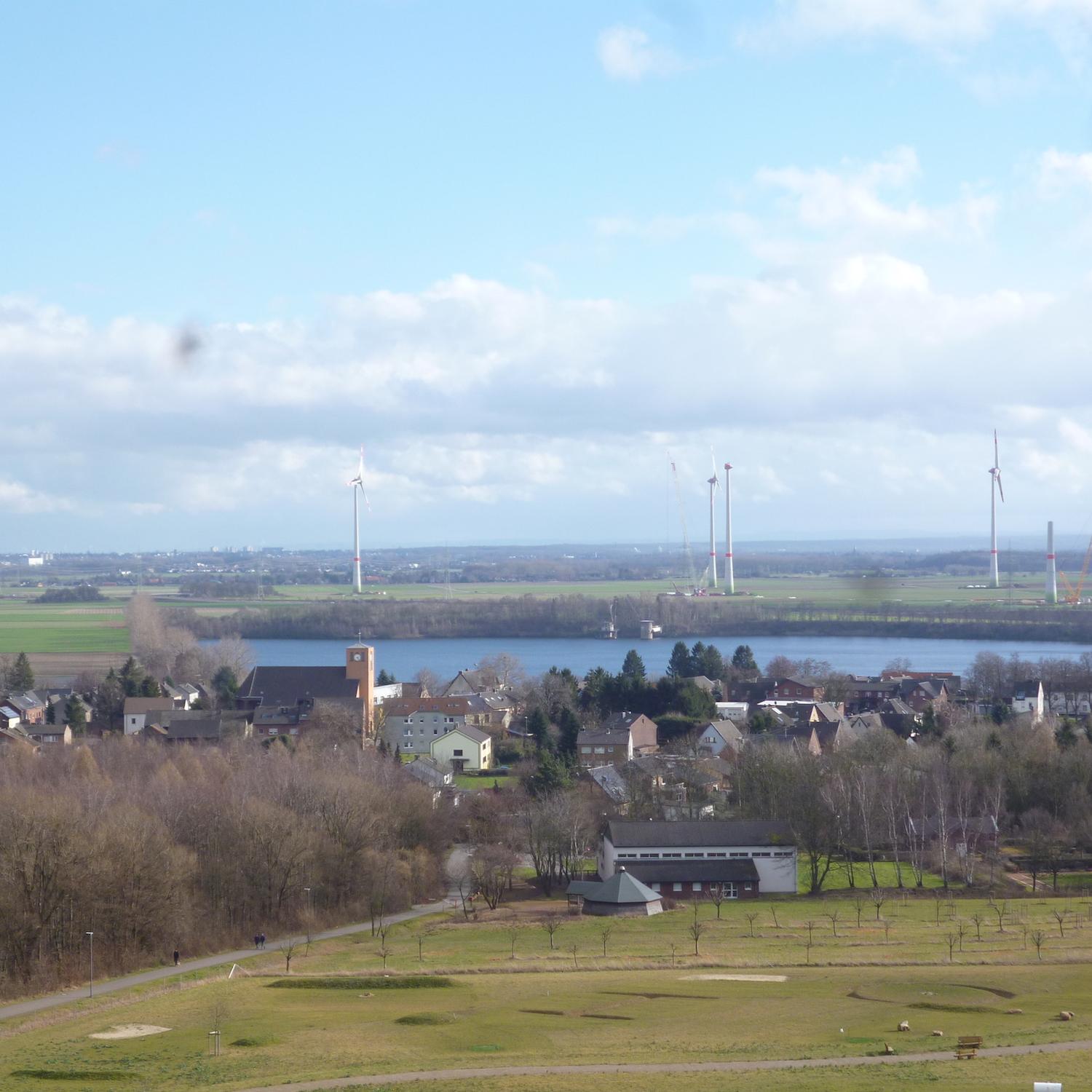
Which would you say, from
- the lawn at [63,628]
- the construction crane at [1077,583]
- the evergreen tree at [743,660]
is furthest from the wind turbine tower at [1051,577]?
the lawn at [63,628]

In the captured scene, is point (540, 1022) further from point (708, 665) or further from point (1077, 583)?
point (1077, 583)

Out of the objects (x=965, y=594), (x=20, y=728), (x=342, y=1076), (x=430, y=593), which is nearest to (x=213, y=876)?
(x=342, y=1076)

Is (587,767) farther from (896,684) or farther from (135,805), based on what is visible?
(896,684)

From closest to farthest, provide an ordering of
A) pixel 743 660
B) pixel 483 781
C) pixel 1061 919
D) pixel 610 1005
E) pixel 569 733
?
pixel 610 1005 < pixel 1061 919 < pixel 483 781 < pixel 569 733 < pixel 743 660

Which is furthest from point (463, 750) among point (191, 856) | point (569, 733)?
point (191, 856)

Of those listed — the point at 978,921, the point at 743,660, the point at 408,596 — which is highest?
the point at 408,596

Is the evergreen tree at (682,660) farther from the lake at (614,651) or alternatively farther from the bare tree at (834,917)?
the bare tree at (834,917)

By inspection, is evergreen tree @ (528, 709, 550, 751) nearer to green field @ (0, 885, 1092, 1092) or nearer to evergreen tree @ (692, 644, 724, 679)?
evergreen tree @ (692, 644, 724, 679)
